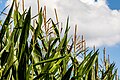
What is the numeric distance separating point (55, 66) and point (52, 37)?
499 mm

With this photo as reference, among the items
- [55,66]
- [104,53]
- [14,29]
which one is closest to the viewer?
[14,29]

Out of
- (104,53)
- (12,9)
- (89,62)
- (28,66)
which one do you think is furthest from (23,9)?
(104,53)

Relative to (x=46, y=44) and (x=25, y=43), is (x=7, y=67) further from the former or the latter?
(x=46, y=44)

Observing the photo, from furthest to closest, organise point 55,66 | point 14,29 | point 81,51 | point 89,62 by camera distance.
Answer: point 81,51 < point 89,62 < point 55,66 < point 14,29

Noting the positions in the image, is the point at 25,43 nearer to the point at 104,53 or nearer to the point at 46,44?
the point at 46,44

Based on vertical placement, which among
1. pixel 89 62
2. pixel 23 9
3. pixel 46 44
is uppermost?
pixel 23 9

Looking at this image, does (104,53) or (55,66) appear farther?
(104,53)

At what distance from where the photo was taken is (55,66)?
2.80 m

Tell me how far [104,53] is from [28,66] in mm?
2003

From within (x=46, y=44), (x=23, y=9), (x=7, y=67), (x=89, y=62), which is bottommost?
(x=7, y=67)

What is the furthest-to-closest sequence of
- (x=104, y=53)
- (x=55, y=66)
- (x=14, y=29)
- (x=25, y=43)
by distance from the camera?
1. (x=104, y=53)
2. (x=55, y=66)
3. (x=14, y=29)
4. (x=25, y=43)

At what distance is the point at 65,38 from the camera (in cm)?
319

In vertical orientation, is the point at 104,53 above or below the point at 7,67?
above

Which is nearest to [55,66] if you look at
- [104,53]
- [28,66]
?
[28,66]
